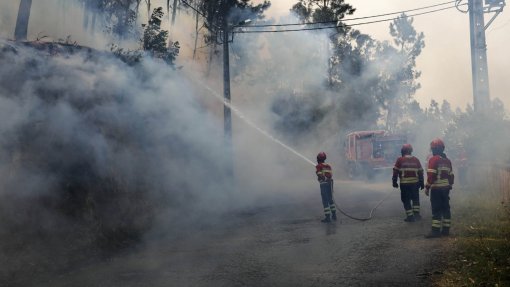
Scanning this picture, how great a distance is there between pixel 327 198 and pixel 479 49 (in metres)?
10.4

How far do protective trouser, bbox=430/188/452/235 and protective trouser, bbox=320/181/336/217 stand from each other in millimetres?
2621

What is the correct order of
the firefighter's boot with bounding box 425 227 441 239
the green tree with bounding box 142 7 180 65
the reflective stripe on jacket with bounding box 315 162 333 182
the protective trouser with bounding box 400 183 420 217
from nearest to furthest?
the firefighter's boot with bounding box 425 227 441 239, the protective trouser with bounding box 400 183 420 217, the reflective stripe on jacket with bounding box 315 162 333 182, the green tree with bounding box 142 7 180 65

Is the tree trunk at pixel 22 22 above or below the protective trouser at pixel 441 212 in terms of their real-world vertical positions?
above

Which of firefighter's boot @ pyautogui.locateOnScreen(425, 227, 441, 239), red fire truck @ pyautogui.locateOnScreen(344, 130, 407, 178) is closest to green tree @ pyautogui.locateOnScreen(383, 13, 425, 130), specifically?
red fire truck @ pyautogui.locateOnScreen(344, 130, 407, 178)

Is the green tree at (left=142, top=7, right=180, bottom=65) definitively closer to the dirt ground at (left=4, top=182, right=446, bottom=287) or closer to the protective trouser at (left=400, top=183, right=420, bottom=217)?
the dirt ground at (left=4, top=182, right=446, bottom=287)

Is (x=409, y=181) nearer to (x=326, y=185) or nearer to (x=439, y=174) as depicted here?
(x=439, y=174)

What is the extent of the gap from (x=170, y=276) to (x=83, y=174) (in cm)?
284

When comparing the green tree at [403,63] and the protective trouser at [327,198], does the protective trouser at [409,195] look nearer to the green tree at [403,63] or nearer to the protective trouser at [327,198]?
the protective trouser at [327,198]

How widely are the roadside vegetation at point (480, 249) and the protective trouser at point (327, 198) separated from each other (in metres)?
2.68

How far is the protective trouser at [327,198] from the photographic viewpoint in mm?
9625

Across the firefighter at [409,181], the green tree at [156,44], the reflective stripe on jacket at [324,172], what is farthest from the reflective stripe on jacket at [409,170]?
the green tree at [156,44]

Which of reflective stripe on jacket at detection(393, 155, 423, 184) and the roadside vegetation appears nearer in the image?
the roadside vegetation

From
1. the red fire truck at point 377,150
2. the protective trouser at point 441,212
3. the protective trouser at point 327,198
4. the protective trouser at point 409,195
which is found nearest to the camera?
the protective trouser at point 441,212

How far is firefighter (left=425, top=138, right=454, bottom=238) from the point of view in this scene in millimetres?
7344
